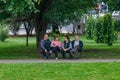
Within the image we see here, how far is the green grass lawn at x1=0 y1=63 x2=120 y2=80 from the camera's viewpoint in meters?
15.1

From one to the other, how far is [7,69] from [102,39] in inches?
1051

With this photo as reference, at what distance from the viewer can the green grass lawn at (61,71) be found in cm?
1505

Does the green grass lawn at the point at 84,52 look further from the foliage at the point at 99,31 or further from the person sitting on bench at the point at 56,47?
the foliage at the point at 99,31

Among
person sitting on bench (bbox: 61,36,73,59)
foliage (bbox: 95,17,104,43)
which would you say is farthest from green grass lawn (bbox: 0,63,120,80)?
foliage (bbox: 95,17,104,43)

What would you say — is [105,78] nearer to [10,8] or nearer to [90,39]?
[10,8]

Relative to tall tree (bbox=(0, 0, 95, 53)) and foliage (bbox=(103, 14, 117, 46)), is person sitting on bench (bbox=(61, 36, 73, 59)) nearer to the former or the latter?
tall tree (bbox=(0, 0, 95, 53))

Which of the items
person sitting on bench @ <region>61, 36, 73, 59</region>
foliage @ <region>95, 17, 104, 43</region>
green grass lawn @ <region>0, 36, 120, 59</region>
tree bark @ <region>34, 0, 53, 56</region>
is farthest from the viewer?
foliage @ <region>95, 17, 104, 43</region>

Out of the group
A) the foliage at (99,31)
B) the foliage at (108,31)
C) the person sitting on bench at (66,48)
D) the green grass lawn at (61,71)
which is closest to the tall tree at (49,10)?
the person sitting on bench at (66,48)

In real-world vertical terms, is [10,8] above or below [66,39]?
above

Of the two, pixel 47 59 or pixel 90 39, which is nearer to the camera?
pixel 47 59

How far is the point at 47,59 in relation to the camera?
21.6 metres

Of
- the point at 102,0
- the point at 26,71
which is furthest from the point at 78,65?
the point at 102,0

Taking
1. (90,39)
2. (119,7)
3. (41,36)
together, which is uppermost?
(119,7)

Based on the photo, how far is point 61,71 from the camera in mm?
15992
